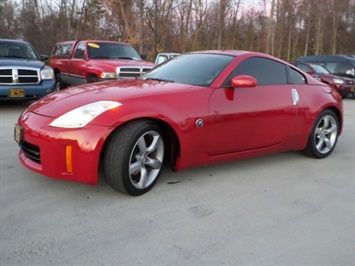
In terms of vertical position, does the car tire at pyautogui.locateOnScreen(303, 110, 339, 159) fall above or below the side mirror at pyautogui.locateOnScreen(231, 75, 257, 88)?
below

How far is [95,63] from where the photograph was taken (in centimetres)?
920

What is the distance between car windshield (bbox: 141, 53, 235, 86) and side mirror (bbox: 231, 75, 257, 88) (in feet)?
0.77

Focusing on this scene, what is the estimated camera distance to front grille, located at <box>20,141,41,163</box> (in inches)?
125

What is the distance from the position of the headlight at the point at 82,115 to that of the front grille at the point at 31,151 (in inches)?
11.4

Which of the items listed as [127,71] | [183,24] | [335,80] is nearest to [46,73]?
[127,71]

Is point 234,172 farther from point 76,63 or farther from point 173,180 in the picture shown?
point 76,63

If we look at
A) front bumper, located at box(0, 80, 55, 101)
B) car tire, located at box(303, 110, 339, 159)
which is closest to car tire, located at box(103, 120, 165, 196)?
car tire, located at box(303, 110, 339, 159)

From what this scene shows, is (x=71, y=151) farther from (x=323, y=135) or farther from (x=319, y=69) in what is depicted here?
(x=319, y=69)

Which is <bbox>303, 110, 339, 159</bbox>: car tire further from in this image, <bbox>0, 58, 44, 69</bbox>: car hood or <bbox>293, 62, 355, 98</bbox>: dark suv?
<bbox>293, 62, 355, 98</bbox>: dark suv

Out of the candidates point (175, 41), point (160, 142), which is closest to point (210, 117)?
point (160, 142)

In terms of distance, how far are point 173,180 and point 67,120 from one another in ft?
4.13

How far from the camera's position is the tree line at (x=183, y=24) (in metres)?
27.7

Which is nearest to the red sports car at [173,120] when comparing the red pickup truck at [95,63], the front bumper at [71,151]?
the front bumper at [71,151]

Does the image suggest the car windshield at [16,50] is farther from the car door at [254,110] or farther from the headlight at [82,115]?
the car door at [254,110]
